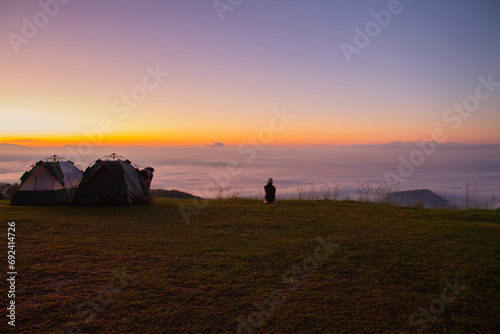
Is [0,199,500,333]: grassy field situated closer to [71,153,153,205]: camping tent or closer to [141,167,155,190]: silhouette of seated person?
[71,153,153,205]: camping tent

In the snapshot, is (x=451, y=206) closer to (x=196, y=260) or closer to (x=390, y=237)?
(x=390, y=237)

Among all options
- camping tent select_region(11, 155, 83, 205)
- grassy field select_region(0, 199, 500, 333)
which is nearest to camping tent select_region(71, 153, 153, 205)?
camping tent select_region(11, 155, 83, 205)

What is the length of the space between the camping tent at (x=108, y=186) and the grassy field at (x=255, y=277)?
300 cm

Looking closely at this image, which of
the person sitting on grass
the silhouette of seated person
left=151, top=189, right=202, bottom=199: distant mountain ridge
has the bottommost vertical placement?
left=151, top=189, right=202, bottom=199: distant mountain ridge

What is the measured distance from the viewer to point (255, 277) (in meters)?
4.80

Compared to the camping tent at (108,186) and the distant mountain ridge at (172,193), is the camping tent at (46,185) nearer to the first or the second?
the camping tent at (108,186)

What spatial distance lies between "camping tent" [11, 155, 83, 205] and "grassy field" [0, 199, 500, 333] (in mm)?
3413

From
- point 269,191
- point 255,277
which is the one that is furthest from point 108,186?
point 255,277

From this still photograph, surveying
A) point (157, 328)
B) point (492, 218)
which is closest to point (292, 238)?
point (157, 328)

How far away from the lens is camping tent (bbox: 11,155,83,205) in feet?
39.1

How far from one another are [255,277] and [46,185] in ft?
35.7

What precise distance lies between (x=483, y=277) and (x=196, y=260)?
176 inches

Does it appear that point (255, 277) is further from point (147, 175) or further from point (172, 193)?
point (172, 193)

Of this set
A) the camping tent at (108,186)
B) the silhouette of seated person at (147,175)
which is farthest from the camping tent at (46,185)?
the silhouette of seated person at (147,175)
